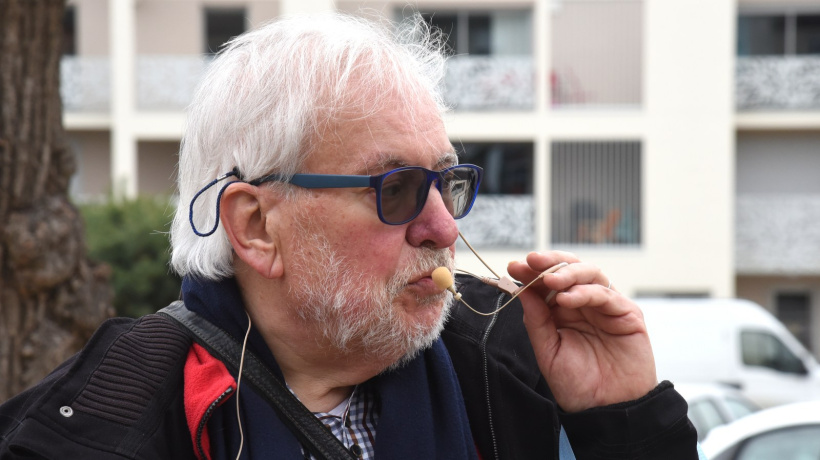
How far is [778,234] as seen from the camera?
63.7ft

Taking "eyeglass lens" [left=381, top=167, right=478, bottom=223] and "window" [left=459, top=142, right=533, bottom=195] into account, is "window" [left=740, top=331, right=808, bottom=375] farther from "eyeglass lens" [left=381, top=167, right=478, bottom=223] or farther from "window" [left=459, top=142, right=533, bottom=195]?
"eyeglass lens" [left=381, top=167, right=478, bottom=223]

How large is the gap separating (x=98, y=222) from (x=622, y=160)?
1041 centimetres

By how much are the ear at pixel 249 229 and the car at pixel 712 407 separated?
19.4 feet

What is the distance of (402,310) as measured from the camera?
192cm

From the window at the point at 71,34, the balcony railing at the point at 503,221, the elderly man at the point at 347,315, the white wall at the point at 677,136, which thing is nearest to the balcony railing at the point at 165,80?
the window at the point at 71,34

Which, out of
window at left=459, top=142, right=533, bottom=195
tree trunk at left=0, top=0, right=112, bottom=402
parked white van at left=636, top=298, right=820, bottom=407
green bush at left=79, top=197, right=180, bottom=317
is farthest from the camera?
window at left=459, top=142, right=533, bottom=195

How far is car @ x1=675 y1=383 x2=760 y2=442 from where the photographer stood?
24.5 feet

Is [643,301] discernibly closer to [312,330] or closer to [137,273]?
[137,273]

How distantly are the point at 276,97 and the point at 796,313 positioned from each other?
66.3ft

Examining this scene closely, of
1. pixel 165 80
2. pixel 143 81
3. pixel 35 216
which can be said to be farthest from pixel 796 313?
pixel 35 216

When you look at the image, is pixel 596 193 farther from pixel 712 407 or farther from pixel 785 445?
pixel 785 445

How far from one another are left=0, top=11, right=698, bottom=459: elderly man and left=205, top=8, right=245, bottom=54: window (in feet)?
62.5

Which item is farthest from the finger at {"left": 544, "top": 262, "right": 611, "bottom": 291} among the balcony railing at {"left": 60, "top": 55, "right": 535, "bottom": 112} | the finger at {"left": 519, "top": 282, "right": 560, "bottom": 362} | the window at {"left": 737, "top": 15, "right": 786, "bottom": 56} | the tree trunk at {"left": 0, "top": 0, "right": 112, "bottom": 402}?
the window at {"left": 737, "top": 15, "right": 786, "bottom": 56}

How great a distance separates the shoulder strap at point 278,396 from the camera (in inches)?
73.0
